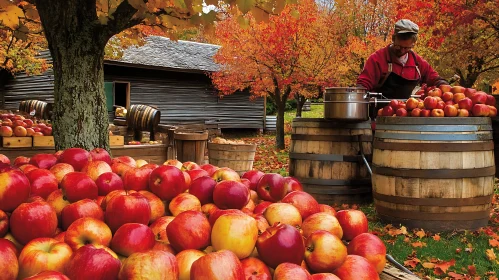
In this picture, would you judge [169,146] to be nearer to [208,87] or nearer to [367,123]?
[367,123]

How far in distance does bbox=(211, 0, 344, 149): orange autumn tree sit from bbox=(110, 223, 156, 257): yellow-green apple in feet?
44.8

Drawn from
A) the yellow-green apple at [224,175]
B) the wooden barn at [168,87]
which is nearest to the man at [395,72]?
the yellow-green apple at [224,175]

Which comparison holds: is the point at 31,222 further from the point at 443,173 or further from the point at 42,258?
the point at 443,173

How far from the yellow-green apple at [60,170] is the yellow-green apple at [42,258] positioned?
75 centimetres

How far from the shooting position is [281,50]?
50.5 ft

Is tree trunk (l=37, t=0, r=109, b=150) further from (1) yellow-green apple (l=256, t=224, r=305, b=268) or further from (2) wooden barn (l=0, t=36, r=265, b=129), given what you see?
(2) wooden barn (l=0, t=36, r=265, b=129)

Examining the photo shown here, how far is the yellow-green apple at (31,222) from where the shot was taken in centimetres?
170

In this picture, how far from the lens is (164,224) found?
6.24 ft

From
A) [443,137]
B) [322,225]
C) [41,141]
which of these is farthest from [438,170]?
[41,141]

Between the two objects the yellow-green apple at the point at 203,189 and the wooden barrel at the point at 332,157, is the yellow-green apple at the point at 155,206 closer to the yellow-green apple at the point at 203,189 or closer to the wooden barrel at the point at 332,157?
the yellow-green apple at the point at 203,189

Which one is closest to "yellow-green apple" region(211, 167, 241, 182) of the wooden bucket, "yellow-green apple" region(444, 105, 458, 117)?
"yellow-green apple" region(444, 105, 458, 117)

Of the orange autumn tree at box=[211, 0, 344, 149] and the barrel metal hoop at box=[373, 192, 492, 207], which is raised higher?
the orange autumn tree at box=[211, 0, 344, 149]

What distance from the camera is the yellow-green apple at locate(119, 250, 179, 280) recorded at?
4.52 feet

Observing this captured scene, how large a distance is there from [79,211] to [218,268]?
753 millimetres
